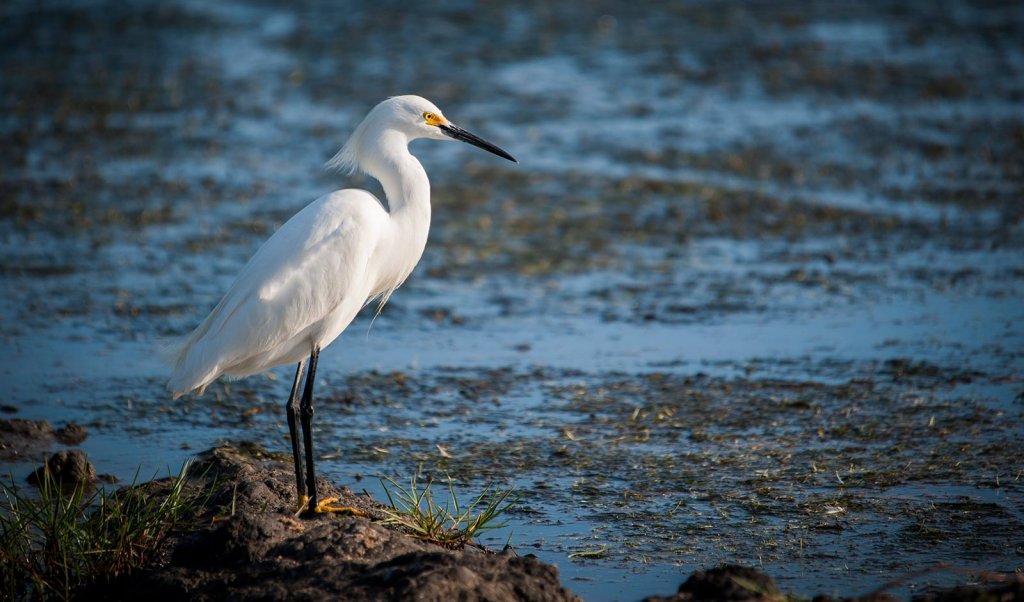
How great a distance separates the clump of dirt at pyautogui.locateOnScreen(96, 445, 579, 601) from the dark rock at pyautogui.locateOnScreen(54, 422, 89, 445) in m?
1.57

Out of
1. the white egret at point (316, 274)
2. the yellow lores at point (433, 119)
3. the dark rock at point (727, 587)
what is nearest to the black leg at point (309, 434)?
the white egret at point (316, 274)

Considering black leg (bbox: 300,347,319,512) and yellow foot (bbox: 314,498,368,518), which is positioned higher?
black leg (bbox: 300,347,319,512)

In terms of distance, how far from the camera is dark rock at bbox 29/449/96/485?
5.61 m

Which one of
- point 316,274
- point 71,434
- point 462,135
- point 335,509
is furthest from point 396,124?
point 71,434

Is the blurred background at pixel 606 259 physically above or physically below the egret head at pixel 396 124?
below

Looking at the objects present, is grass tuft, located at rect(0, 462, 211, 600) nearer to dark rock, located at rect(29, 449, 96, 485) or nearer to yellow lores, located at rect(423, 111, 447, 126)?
dark rock, located at rect(29, 449, 96, 485)

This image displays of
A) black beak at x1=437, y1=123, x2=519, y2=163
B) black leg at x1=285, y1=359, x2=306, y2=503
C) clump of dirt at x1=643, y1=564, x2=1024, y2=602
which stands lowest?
clump of dirt at x1=643, y1=564, x2=1024, y2=602

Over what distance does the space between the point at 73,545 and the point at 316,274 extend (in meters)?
1.46

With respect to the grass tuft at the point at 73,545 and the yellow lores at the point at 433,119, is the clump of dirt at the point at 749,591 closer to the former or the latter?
the grass tuft at the point at 73,545

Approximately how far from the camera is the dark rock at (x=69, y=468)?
5.61m

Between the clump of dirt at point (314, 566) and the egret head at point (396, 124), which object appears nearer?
the clump of dirt at point (314, 566)

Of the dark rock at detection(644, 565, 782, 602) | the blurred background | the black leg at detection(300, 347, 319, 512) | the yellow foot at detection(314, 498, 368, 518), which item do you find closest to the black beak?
the black leg at detection(300, 347, 319, 512)

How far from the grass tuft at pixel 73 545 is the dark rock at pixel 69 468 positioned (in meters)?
0.89

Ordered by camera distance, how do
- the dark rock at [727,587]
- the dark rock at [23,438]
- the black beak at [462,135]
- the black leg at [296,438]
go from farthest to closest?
the dark rock at [23,438] → the black beak at [462,135] → the black leg at [296,438] → the dark rock at [727,587]
